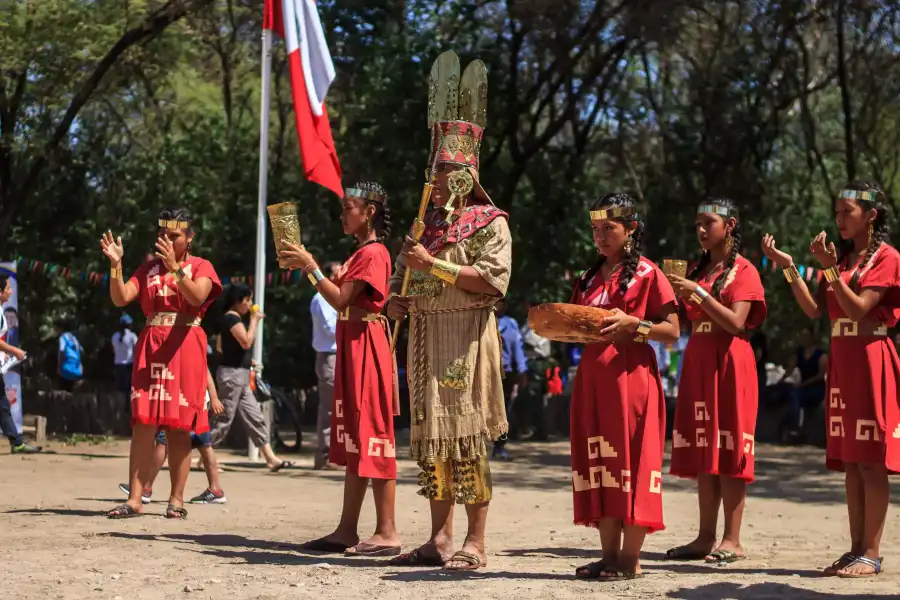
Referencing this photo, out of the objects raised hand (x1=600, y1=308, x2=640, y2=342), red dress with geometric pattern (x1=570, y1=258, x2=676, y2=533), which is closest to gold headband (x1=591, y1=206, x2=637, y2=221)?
red dress with geometric pattern (x1=570, y1=258, x2=676, y2=533)

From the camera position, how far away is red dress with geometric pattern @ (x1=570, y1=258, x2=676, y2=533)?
670 cm

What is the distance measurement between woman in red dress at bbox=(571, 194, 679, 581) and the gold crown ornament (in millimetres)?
798

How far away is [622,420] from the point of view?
265 inches

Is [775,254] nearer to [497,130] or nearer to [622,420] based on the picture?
[622,420]

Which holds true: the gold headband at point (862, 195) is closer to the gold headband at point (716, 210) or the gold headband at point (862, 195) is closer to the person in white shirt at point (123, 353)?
the gold headband at point (716, 210)

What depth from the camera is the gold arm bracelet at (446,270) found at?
6926mm

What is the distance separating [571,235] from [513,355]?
7.35 meters

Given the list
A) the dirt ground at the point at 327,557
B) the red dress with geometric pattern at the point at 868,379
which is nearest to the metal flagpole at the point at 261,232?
the dirt ground at the point at 327,557

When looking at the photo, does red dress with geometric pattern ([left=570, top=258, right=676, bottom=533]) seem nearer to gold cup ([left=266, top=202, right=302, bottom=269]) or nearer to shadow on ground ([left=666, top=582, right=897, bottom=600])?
shadow on ground ([left=666, top=582, right=897, bottom=600])

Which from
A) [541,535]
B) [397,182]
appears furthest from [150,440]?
[397,182]

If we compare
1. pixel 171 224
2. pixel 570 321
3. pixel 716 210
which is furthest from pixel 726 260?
pixel 171 224

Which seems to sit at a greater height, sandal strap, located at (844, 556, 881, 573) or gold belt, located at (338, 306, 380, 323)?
gold belt, located at (338, 306, 380, 323)

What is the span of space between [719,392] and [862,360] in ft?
3.34

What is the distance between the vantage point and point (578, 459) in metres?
6.91
